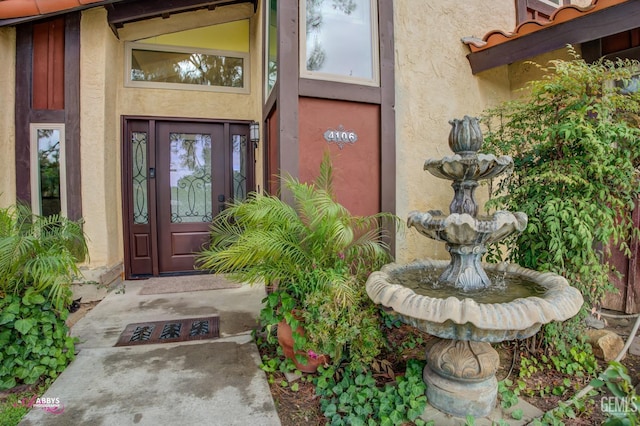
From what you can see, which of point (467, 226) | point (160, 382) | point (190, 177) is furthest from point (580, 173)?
point (190, 177)

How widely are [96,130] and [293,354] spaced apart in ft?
11.7

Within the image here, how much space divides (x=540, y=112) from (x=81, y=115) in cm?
472

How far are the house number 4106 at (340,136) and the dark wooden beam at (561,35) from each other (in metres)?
1.69

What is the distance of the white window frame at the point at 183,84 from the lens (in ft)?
15.1

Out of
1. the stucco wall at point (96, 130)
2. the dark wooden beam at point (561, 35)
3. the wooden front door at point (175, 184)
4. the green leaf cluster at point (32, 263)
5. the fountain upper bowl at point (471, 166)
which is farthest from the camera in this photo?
the wooden front door at point (175, 184)

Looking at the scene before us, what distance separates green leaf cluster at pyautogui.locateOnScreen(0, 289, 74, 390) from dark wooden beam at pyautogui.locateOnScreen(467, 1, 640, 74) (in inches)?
174

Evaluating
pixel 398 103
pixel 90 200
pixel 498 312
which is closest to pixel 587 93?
pixel 398 103

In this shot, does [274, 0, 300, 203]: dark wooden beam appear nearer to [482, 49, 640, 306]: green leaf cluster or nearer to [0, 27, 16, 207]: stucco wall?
[482, 49, 640, 306]: green leaf cluster

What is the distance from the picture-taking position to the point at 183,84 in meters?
4.83

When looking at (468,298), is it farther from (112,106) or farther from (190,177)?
(112,106)

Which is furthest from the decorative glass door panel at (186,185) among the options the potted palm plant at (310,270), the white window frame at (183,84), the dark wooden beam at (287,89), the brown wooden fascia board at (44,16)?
the potted palm plant at (310,270)

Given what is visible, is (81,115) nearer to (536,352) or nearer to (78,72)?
(78,72)

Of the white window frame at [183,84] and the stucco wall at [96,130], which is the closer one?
the stucco wall at [96,130]

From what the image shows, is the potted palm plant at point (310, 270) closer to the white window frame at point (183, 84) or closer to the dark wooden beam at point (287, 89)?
the dark wooden beam at point (287, 89)
